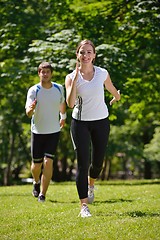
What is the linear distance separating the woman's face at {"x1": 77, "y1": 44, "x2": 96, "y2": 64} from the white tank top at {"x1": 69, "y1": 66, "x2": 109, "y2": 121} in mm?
205

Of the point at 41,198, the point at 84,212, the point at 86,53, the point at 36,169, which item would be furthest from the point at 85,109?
the point at 36,169

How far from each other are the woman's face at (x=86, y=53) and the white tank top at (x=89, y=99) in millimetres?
205

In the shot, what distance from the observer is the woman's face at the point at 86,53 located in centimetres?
641

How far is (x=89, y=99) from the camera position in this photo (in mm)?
6496

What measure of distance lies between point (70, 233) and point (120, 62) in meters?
9.36

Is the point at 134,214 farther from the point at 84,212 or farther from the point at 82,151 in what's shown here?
the point at 82,151

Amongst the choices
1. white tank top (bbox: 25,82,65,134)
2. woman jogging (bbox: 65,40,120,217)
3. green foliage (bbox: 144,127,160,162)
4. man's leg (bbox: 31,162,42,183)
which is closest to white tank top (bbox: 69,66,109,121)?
woman jogging (bbox: 65,40,120,217)

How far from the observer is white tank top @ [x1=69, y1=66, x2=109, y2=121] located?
6.48 meters

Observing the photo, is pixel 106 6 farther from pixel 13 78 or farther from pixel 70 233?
pixel 70 233

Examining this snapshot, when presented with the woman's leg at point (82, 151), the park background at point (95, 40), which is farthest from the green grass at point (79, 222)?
the park background at point (95, 40)

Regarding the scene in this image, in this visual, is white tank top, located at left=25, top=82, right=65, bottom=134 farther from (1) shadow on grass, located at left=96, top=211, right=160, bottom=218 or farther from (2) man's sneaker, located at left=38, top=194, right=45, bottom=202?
(1) shadow on grass, located at left=96, top=211, right=160, bottom=218

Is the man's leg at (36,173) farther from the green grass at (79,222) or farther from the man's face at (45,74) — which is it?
the man's face at (45,74)

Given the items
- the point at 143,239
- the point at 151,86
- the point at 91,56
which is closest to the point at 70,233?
the point at 143,239

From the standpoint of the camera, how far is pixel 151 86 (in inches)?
675
